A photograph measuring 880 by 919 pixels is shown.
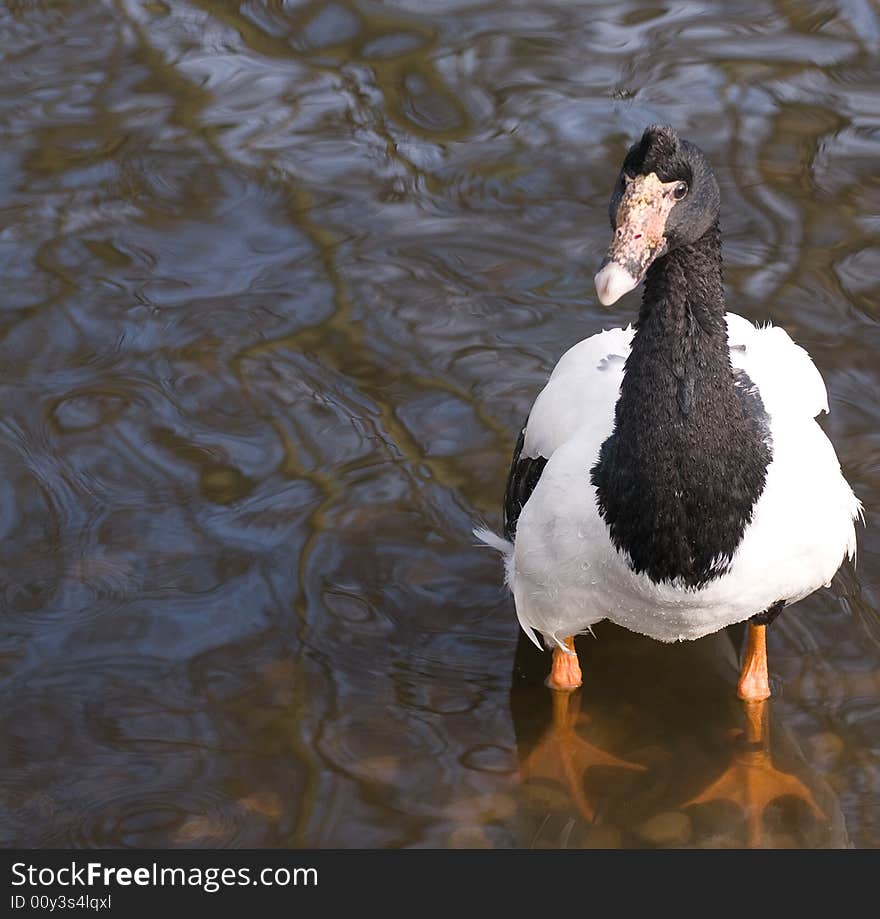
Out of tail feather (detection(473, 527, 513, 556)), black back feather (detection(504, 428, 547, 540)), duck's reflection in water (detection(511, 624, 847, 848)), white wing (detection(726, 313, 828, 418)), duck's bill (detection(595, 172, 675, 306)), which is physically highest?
duck's bill (detection(595, 172, 675, 306))

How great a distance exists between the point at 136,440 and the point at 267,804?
1901mm

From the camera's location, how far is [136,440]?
5.93m

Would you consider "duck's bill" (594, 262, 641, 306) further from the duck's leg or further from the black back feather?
the duck's leg

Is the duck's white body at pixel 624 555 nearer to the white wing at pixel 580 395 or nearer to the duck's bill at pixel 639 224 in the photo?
the white wing at pixel 580 395

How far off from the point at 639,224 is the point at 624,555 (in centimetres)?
96

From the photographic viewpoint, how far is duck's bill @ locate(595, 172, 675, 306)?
12.1 ft

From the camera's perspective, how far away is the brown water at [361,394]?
469cm

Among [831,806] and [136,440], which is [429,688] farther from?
[136,440]

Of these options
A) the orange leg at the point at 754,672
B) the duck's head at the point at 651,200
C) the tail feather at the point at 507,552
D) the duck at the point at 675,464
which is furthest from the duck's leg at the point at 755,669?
the duck's head at the point at 651,200

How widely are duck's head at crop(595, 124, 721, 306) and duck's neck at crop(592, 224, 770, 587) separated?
0.16 m

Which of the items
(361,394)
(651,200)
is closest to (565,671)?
(361,394)

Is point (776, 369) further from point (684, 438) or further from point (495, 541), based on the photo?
point (495, 541)

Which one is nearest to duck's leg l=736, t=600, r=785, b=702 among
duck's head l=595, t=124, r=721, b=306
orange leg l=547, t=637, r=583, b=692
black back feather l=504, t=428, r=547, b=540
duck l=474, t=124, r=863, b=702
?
duck l=474, t=124, r=863, b=702

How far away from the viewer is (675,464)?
13.0ft
